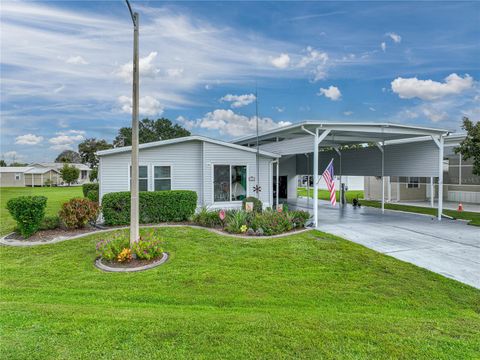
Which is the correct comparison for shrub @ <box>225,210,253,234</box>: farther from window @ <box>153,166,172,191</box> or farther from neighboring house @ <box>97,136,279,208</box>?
window @ <box>153,166,172,191</box>

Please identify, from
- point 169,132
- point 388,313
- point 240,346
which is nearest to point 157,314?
point 240,346

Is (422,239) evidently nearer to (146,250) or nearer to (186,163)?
(146,250)

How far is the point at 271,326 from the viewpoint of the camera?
3584 millimetres

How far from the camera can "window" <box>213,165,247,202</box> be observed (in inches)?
498

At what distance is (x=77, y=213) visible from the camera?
9.02m

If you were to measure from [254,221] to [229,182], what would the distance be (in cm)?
390

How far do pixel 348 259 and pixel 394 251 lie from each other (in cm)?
151

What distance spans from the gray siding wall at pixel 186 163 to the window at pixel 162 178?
12cm

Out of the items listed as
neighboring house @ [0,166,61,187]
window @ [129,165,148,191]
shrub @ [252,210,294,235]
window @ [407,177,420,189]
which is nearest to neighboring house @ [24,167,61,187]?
neighboring house @ [0,166,61,187]

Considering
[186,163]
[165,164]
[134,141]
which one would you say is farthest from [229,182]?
[134,141]

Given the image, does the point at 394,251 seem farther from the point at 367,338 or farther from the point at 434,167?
the point at 434,167

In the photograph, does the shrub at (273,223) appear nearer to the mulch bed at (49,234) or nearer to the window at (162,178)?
the window at (162,178)

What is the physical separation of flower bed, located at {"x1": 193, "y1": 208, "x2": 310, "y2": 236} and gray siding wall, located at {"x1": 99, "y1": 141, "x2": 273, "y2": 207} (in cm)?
222

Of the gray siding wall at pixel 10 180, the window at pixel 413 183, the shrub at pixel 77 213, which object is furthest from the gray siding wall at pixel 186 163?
the gray siding wall at pixel 10 180
